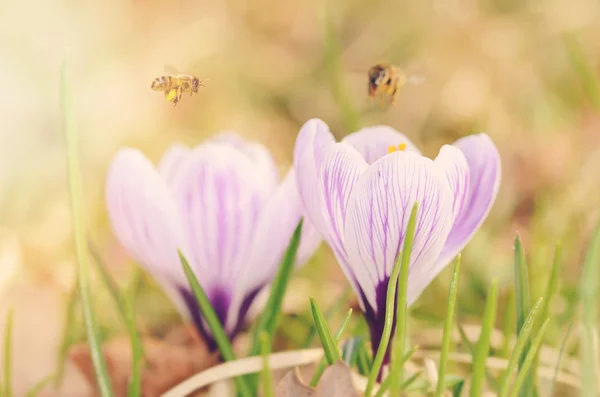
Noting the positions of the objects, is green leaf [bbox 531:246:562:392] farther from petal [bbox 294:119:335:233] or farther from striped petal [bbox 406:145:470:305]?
petal [bbox 294:119:335:233]

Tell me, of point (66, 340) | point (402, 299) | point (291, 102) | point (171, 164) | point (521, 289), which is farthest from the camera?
point (291, 102)

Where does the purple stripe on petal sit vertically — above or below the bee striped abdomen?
below

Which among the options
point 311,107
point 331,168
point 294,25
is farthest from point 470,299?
point 294,25

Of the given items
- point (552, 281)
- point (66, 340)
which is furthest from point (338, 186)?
→ point (66, 340)

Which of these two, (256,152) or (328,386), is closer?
(328,386)

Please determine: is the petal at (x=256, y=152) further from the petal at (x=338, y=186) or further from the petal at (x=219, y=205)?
the petal at (x=338, y=186)

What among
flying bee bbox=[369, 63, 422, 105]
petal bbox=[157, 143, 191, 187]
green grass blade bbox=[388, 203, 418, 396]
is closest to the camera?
green grass blade bbox=[388, 203, 418, 396]

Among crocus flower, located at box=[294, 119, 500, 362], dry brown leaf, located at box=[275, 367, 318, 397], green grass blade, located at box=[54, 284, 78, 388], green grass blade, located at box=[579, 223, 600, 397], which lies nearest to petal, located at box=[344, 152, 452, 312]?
crocus flower, located at box=[294, 119, 500, 362]

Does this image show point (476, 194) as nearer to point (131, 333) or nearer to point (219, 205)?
point (219, 205)
